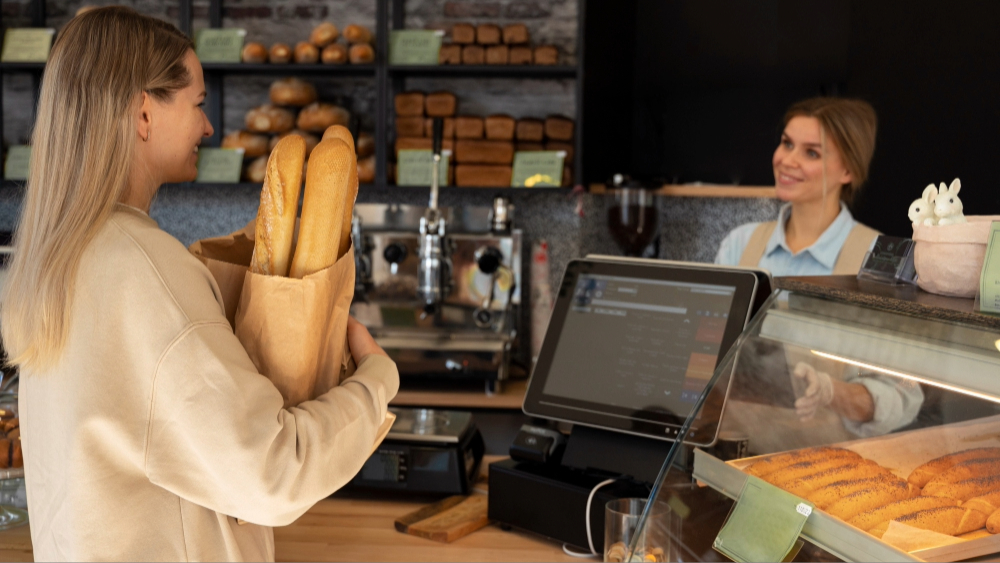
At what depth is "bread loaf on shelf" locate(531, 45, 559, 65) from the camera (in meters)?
2.95

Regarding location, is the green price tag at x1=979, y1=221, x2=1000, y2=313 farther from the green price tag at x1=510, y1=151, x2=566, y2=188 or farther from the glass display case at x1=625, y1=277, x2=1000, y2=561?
the green price tag at x1=510, y1=151, x2=566, y2=188

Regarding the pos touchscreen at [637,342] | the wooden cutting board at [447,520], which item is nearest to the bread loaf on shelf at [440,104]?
the pos touchscreen at [637,342]

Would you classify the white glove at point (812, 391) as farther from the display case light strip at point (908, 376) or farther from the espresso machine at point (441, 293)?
the espresso machine at point (441, 293)

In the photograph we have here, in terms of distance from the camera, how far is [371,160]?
302cm

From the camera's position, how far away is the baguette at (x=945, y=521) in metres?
0.92

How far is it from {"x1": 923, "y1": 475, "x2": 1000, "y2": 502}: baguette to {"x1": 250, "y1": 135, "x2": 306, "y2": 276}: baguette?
0.79 meters

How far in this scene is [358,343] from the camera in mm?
1147

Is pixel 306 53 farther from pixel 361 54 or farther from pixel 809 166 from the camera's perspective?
pixel 809 166

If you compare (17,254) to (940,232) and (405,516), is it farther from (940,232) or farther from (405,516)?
(940,232)

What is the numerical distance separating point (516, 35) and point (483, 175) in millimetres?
492

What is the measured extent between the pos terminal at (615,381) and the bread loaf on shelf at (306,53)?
186 centimetres

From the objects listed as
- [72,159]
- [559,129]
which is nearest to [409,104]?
[559,129]

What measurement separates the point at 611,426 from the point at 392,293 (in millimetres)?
1749

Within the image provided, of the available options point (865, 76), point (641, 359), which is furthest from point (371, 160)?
point (641, 359)
